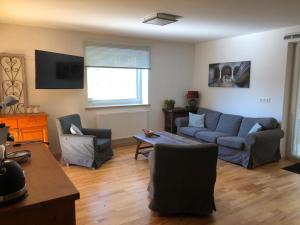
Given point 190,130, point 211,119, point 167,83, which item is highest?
point 167,83

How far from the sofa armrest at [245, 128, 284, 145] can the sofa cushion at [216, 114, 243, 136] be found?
78cm

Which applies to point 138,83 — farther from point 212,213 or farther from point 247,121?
point 212,213

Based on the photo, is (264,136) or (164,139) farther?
(164,139)

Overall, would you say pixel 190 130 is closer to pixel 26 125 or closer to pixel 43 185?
pixel 26 125

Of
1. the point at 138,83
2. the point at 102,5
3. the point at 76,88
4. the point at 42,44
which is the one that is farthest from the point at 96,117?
the point at 102,5

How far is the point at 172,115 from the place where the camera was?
18.9 ft

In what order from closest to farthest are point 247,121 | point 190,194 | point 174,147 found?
point 174,147 < point 190,194 < point 247,121

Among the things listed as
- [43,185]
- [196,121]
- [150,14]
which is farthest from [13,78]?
[196,121]

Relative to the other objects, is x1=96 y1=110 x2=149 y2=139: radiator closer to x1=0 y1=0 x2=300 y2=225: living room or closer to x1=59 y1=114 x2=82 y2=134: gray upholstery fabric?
x1=0 y1=0 x2=300 y2=225: living room

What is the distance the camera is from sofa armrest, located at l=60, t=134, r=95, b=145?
396cm

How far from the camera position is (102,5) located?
9.98 feet

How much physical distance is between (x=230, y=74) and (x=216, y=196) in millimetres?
3015

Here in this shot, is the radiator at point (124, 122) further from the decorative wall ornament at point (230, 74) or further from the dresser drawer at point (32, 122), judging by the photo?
the decorative wall ornament at point (230, 74)

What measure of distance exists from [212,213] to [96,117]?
124 inches
